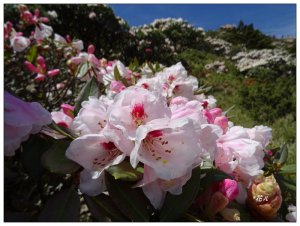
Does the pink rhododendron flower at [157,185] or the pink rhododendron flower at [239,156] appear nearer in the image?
the pink rhododendron flower at [157,185]

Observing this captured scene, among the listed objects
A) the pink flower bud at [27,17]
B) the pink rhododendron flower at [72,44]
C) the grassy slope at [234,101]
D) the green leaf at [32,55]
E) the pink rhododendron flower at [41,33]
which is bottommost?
the grassy slope at [234,101]

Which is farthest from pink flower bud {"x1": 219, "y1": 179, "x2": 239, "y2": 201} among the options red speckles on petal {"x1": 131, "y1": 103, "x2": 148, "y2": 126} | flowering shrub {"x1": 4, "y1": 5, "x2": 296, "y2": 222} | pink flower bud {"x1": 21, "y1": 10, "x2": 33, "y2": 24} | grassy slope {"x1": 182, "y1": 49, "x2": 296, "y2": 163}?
pink flower bud {"x1": 21, "y1": 10, "x2": 33, "y2": 24}

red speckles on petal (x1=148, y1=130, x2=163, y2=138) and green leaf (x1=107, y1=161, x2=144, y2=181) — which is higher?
red speckles on petal (x1=148, y1=130, x2=163, y2=138)

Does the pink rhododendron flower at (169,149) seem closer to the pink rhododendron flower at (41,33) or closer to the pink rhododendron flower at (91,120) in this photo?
the pink rhododendron flower at (91,120)

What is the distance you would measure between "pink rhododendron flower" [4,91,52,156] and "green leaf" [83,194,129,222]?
Answer: 194mm

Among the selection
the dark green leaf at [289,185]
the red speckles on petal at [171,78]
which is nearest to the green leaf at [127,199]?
the dark green leaf at [289,185]

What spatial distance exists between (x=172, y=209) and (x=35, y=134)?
285mm

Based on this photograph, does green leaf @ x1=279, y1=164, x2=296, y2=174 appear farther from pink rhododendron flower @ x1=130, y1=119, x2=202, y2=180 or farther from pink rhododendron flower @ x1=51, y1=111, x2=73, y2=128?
pink rhododendron flower @ x1=51, y1=111, x2=73, y2=128

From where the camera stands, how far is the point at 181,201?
0.72m

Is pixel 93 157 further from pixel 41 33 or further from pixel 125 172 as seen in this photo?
pixel 41 33

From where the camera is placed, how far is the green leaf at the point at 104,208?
2.33 feet

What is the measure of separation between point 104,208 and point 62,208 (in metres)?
0.08

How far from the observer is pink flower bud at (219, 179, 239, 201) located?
773mm

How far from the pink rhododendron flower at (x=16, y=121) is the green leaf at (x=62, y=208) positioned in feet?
0.48
